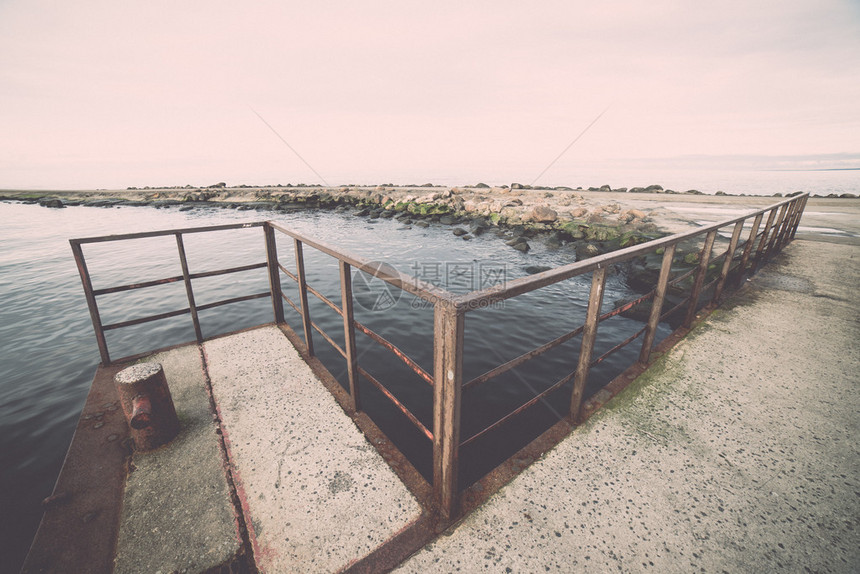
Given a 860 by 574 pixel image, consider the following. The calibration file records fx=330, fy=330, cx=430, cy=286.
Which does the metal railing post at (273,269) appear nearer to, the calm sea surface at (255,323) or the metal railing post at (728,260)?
the calm sea surface at (255,323)

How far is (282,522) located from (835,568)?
9.61ft

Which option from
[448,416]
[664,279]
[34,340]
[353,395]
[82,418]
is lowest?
[34,340]

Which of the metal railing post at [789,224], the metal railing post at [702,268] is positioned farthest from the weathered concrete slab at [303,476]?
the metal railing post at [789,224]

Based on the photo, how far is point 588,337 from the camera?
249cm

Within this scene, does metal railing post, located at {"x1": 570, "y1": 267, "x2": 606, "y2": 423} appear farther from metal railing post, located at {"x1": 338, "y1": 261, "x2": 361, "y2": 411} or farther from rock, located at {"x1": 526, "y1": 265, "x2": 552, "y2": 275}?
rock, located at {"x1": 526, "y1": 265, "x2": 552, "y2": 275}

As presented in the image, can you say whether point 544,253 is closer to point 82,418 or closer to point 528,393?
point 528,393

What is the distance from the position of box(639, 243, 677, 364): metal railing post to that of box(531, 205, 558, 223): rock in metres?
14.9

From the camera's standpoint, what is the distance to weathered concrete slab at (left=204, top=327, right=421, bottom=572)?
1.85 meters

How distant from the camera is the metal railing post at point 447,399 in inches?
63.1

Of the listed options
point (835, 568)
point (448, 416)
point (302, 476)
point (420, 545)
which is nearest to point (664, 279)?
point (835, 568)

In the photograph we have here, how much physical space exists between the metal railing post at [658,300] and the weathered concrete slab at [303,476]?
9.02 feet

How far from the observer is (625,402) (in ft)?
9.37

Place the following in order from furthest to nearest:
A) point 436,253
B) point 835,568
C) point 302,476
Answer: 1. point 436,253
2. point 302,476
3. point 835,568

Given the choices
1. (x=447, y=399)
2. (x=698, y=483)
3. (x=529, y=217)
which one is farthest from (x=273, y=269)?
(x=529, y=217)
